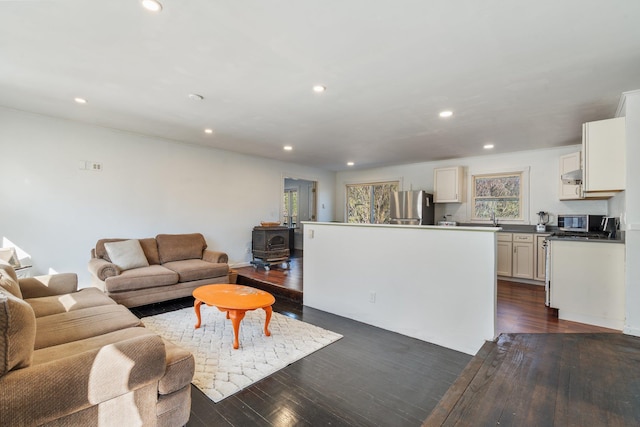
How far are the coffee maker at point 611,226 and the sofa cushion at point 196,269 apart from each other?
17.8ft

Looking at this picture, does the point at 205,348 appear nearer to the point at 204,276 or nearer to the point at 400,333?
the point at 204,276

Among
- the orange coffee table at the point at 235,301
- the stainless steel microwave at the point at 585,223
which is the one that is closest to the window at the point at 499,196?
the stainless steel microwave at the point at 585,223

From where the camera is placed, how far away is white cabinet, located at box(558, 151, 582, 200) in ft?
14.9

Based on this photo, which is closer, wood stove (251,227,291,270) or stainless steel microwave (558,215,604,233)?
stainless steel microwave (558,215,604,233)

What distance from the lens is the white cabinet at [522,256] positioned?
195 inches

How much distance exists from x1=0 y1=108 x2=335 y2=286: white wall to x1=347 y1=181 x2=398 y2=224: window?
9.97 feet

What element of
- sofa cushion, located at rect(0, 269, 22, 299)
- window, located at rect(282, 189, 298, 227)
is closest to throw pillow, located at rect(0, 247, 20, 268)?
sofa cushion, located at rect(0, 269, 22, 299)

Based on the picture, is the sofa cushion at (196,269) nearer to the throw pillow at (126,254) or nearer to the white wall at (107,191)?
the throw pillow at (126,254)

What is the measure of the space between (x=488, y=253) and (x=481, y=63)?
1.63 m

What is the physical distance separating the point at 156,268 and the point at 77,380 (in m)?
3.03

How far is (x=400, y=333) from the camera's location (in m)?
3.13

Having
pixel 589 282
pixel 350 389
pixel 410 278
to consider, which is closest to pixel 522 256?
pixel 589 282

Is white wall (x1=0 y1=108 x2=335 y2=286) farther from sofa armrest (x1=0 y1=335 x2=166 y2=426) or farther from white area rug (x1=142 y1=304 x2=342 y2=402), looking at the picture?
sofa armrest (x1=0 y1=335 x2=166 y2=426)

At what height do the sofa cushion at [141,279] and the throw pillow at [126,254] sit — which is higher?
the throw pillow at [126,254]
